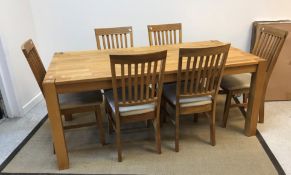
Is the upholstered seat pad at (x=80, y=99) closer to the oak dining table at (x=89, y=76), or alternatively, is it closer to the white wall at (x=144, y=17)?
the oak dining table at (x=89, y=76)

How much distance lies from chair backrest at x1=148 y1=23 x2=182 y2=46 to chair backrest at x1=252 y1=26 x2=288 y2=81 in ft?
2.92

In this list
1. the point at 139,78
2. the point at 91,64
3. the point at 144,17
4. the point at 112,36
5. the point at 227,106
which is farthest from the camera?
the point at 144,17

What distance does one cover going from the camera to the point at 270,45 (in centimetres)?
235

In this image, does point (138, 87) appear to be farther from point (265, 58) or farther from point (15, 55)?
point (15, 55)

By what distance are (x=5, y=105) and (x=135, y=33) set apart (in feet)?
5.90

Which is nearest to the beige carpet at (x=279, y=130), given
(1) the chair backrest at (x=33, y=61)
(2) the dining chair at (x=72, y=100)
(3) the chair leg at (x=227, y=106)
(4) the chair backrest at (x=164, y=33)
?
(3) the chair leg at (x=227, y=106)

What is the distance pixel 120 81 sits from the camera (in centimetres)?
188

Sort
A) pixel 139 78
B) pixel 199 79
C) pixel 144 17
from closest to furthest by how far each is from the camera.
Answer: pixel 139 78 → pixel 199 79 → pixel 144 17

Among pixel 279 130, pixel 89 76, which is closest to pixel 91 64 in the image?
pixel 89 76

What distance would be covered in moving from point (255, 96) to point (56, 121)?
1704 mm

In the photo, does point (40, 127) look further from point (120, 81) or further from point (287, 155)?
point (287, 155)

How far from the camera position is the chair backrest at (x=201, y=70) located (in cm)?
180

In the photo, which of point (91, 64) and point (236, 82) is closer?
point (91, 64)

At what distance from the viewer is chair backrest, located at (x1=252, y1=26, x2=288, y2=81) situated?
222cm
